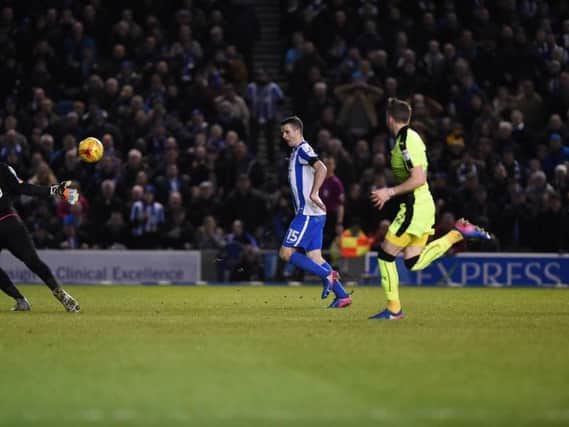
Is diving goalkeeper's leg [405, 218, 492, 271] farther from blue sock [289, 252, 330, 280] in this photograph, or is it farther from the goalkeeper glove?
the goalkeeper glove

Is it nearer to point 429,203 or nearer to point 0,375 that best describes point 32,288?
point 429,203

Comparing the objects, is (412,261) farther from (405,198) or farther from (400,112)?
(400,112)

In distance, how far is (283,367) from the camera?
9.62m

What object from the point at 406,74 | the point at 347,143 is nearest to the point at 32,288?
the point at 347,143

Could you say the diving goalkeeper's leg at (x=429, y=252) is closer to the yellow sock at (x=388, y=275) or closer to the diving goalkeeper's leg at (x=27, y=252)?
the yellow sock at (x=388, y=275)

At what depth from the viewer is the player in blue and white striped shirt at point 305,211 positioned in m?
16.0

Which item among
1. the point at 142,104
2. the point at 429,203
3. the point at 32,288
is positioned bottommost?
the point at 32,288

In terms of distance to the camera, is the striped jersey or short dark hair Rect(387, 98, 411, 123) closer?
short dark hair Rect(387, 98, 411, 123)

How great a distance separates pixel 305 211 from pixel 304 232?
0.28 m

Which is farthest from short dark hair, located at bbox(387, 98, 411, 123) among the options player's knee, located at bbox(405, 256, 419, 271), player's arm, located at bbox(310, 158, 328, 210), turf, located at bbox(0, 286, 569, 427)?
player's arm, located at bbox(310, 158, 328, 210)

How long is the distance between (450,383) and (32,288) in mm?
14520

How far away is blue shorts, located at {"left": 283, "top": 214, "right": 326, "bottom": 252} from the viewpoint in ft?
53.0

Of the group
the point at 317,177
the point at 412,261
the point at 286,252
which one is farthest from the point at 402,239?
the point at 286,252

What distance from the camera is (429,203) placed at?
45.0 ft
